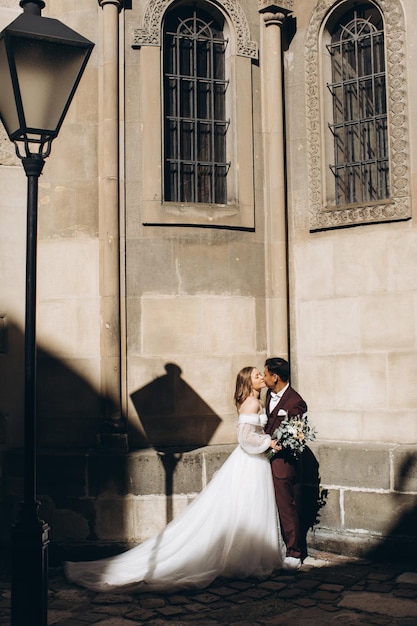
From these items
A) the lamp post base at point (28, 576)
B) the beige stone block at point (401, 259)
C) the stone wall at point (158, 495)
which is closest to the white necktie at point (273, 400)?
the stone wall at point (158, 495)

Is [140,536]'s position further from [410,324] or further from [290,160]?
[290,160]

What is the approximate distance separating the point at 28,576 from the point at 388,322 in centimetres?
550

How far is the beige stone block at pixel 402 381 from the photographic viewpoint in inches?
361

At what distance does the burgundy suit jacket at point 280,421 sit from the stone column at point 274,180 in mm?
1144

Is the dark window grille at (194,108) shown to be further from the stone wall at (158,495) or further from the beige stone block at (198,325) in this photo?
the stone wall at (158,495)

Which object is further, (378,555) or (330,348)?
(330,348)

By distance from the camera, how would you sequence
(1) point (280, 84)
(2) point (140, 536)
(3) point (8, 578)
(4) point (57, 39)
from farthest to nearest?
(1) point (280, 84) → (2) point (140, 536) → (3) point (8, 578) → (4) point (57, 39)

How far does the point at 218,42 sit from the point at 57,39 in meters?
5.44

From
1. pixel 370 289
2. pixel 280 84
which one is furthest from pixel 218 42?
pixel 370 289

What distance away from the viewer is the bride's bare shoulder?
873 cm

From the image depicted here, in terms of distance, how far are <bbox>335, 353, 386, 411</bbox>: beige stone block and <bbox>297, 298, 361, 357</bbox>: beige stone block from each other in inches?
6.3

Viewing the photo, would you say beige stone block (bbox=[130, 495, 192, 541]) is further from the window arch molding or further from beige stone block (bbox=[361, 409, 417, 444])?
the window arch molding

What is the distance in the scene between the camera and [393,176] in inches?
375

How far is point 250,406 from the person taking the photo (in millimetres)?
8727
